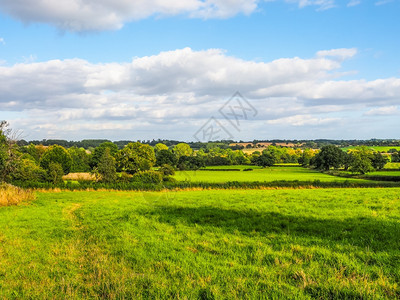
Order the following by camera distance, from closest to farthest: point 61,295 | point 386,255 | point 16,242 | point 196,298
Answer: point 196,298, point 61,295, point 386,255, point 16,242

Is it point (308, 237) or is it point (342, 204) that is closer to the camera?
point (308, 237)

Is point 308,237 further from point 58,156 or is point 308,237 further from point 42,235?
point 58,156

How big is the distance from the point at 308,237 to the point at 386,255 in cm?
252

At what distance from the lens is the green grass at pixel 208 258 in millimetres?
5746

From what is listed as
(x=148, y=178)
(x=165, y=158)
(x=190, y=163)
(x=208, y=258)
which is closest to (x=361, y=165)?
(x=190, y=163)

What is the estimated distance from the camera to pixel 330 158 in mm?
88750

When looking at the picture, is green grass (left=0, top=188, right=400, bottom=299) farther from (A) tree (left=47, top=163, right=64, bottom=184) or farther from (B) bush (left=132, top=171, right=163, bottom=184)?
(B) bush (left=132, top=171, right=163, bottom=184)

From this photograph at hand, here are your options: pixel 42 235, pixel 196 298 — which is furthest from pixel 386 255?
pixel 42 235

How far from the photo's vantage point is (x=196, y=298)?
5.41 metres

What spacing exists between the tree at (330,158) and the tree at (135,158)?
5621 centimetres

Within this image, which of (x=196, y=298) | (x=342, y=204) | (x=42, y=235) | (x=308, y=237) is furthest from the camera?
(x=342, y=204)

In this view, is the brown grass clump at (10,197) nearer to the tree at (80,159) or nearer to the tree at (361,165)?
the tree at (361,165)

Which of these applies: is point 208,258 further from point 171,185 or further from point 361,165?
point 361,165

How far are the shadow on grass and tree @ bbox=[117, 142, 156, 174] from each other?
5471 cm
